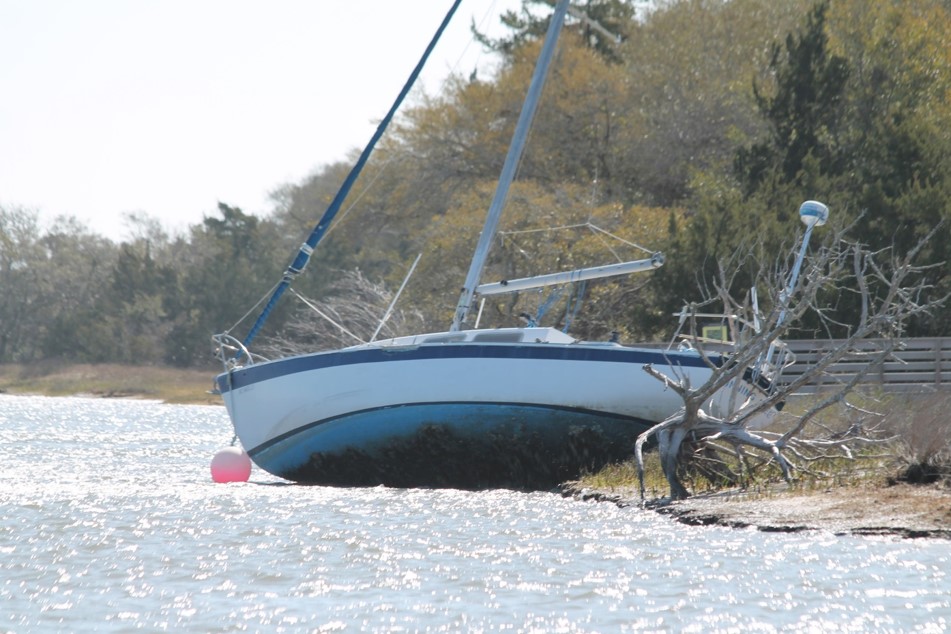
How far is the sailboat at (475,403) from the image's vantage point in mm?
16609

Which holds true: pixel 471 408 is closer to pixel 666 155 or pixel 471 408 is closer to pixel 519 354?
pixel 519 354

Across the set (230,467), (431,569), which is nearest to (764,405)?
(431,569)

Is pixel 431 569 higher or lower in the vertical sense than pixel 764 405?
lower

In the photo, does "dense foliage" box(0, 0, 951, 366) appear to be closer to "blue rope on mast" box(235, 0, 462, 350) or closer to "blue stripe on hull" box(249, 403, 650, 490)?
"blue stripe on hull" box(249, 403, 650, 490)

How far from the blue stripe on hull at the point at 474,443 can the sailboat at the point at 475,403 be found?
12 millimetres

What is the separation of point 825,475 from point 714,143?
2895 cm

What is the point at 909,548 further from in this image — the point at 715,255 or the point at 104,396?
the point at 104,396

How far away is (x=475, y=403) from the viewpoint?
664 inches

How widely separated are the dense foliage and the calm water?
599 cm

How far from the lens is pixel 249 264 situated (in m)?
73.9

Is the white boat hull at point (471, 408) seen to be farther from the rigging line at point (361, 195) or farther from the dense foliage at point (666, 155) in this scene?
the rigging line at point (361, 195)

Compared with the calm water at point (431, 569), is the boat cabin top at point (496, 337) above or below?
above

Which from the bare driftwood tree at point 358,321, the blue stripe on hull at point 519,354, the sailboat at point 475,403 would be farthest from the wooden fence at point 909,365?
the bare driftwood tree at point 358,321

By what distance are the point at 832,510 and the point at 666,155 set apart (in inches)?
1236
